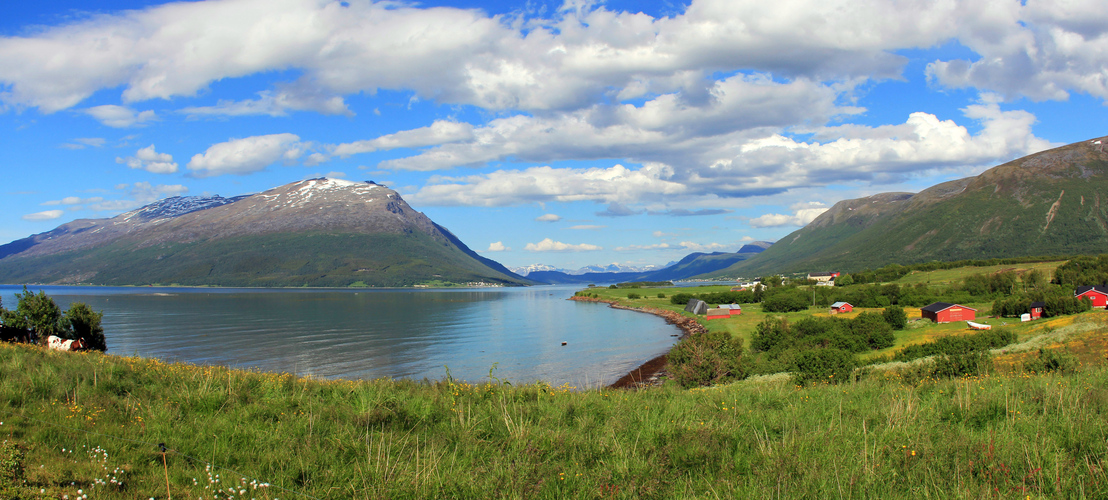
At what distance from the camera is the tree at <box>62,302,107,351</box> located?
37.2 meters

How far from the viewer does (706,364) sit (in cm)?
3684

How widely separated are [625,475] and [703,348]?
35335 millimetres

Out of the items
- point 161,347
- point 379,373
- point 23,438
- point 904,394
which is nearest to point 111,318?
point 161,347

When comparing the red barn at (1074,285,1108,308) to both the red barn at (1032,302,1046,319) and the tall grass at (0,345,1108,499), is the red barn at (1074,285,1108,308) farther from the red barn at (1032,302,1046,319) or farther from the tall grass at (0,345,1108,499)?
the tall grass at (0,345,1108,499)

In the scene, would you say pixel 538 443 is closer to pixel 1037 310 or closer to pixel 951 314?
pixel 951 314

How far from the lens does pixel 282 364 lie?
46719 millimetres

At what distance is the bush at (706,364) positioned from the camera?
35.8 meters

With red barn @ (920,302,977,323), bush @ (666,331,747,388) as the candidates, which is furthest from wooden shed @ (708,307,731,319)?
bush @ (666,331,747,388)

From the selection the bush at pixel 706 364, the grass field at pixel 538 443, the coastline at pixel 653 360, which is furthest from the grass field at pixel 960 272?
the grass field at pixel 538 443

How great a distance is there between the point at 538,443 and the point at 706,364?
32.6 meters

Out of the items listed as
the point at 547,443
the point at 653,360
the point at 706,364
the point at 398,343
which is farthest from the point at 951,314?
the point at 547,443

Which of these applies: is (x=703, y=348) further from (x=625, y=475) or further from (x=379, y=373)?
(x=625, y=475)

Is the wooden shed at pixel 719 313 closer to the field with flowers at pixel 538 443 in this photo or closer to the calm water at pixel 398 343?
the calm water at pixel 398 343

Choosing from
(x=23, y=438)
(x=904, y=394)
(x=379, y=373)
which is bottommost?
(x=379, y=373)
